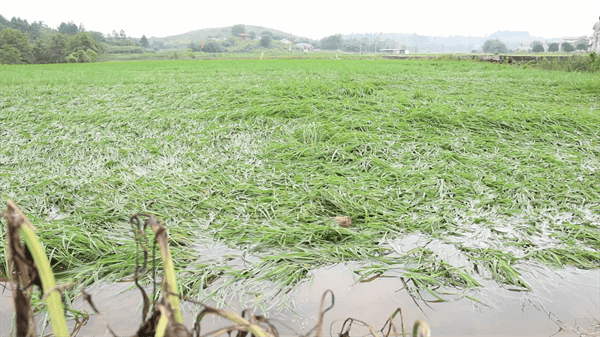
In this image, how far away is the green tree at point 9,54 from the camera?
122 ft

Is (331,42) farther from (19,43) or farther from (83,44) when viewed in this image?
(19,43)

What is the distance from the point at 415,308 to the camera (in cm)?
146

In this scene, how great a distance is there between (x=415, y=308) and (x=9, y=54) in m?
48.8

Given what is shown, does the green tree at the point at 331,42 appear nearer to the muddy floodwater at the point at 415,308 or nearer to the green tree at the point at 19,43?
the green tree at the point at 19,43

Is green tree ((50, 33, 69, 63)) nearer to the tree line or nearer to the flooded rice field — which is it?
the tree line

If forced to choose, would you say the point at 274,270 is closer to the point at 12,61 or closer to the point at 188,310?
the point at 188,310

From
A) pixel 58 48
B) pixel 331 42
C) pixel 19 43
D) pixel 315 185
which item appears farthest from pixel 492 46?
pixel 315 185

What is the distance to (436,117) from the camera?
13.9ft

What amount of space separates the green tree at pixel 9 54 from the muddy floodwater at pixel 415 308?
47753mm

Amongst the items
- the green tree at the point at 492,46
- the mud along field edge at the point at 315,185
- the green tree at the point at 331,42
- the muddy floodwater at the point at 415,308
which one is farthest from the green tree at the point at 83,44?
the green tree at the point at 492,46

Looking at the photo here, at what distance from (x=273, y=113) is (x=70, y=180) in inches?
106

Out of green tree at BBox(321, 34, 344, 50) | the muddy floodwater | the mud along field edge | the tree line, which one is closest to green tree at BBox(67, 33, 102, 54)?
the tree line

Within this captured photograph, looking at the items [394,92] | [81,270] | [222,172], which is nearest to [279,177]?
[222,172]

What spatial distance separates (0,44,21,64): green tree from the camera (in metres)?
37.2
